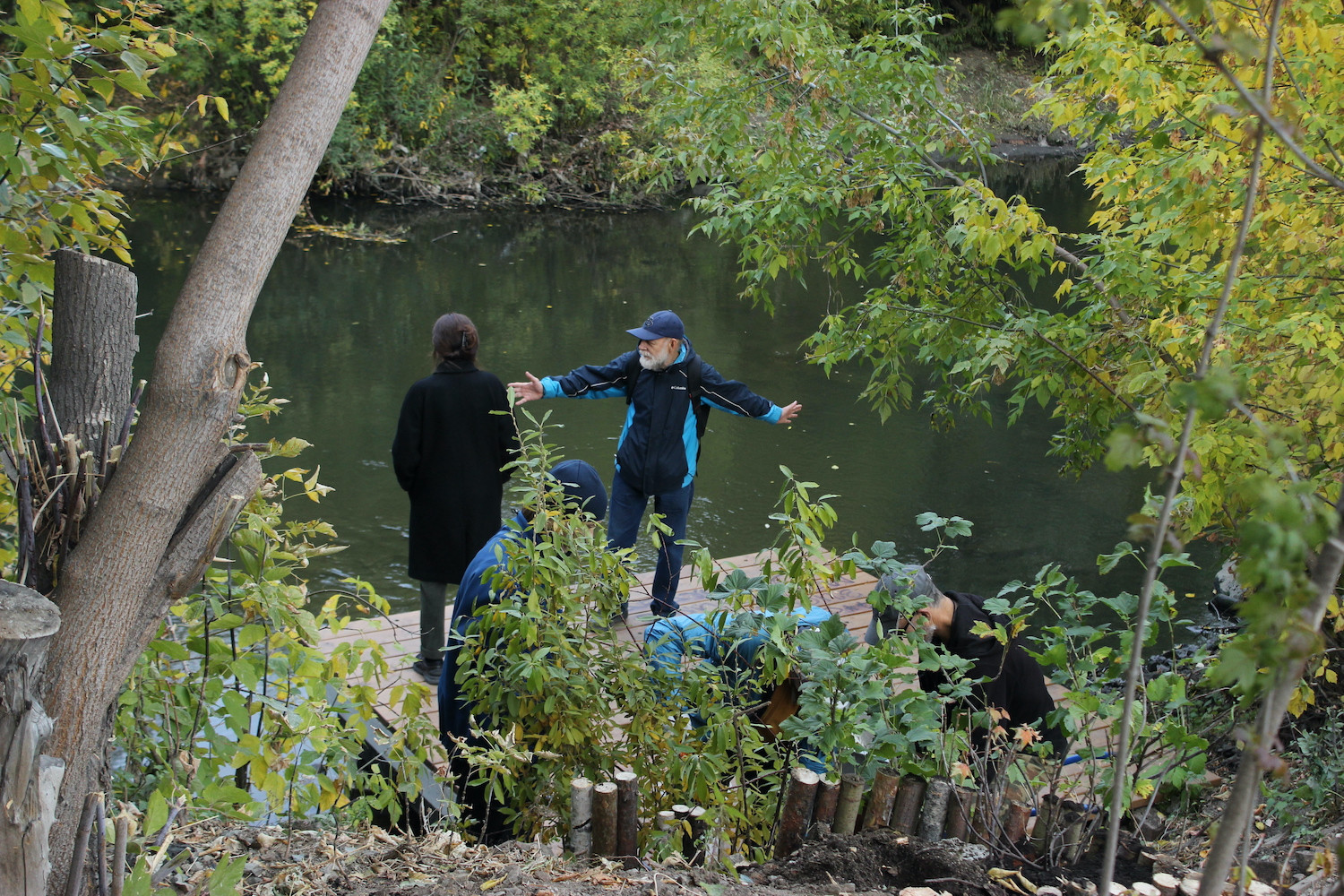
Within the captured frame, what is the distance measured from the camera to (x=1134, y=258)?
398cm

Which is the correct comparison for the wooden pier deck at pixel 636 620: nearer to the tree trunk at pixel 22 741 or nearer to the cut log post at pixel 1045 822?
the cut log post at pixel 1045 822

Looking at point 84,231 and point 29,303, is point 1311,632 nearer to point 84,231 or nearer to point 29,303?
point 29,303

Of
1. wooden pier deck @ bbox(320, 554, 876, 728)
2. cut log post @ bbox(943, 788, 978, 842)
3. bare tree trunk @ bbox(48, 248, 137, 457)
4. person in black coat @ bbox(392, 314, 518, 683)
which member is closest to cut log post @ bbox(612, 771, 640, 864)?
cut log post @ bbox(943, 788, 978, 842)

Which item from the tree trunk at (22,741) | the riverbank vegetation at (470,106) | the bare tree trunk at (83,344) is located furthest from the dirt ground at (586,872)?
the riverbank vegetation at (470,106)

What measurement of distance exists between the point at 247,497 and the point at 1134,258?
3309 mm

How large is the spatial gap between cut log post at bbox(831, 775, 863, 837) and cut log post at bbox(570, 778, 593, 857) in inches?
23.9

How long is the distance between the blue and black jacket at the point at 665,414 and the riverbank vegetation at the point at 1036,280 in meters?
0.68

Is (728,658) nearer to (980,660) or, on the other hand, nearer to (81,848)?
(980,660)

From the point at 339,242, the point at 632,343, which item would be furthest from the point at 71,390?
the point at 339,242

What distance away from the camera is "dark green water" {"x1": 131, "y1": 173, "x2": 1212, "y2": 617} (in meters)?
7.45

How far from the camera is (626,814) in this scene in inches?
102

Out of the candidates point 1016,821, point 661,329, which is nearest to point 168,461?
point 1016,821

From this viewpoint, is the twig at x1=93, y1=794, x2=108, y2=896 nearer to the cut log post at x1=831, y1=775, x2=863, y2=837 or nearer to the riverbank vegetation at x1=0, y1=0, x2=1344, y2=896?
the riverbank vegetation at x1=0, y1=0, x2=1344, y2=896

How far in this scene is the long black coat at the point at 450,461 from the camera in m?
4.44
